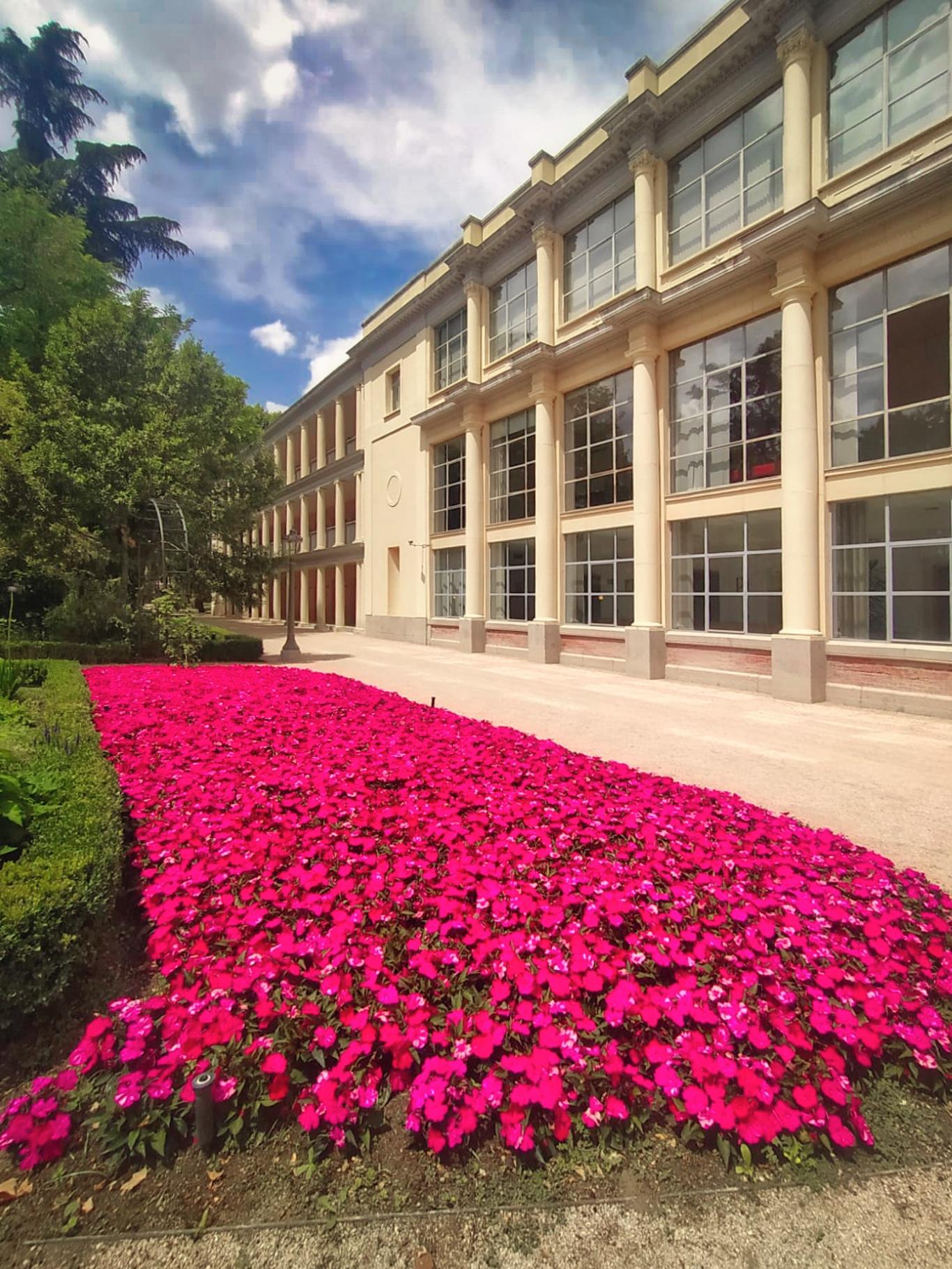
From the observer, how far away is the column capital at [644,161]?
14.9 metres

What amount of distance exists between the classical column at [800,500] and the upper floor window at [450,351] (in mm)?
12978

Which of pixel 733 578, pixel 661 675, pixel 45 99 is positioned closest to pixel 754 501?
pixel 733 578

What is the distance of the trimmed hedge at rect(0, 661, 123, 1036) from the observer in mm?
2486

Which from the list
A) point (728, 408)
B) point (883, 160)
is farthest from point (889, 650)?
point (883, 160)

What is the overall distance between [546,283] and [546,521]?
7.18 meters

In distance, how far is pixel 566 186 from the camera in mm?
17297

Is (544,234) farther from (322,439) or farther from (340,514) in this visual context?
(322,439)

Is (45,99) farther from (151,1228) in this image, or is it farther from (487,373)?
(151,1228)

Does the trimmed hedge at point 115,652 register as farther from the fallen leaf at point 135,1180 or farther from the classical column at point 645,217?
the classical column at point 645,217

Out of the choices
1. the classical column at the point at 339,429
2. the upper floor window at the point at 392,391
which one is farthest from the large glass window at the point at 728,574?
the classical column at the point at 339,429

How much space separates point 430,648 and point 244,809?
18.8 metres

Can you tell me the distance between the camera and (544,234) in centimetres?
1809

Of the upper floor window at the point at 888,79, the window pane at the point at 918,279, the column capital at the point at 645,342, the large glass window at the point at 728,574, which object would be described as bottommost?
the large glass window at the point at 728,574

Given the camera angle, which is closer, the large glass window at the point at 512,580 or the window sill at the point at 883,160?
the window sill at the point at 883,160
